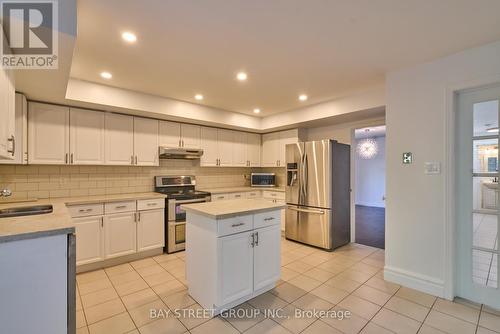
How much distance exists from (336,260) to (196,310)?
2102 mm

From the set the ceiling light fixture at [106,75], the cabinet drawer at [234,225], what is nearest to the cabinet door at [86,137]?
the ceiling light fixture at [106,75]

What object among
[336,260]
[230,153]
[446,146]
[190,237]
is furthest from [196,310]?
[230,153]

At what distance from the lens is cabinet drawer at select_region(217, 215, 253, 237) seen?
2.06 meters

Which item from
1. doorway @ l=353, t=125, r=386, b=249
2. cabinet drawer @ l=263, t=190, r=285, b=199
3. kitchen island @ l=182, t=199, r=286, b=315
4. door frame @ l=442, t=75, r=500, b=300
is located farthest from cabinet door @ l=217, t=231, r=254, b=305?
doorway @ l=353, t=125, r=386, b=249

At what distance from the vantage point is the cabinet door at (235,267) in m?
2.05

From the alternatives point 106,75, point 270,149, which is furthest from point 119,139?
point 270,149

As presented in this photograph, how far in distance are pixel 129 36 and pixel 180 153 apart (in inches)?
87.4

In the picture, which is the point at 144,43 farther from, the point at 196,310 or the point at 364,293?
the point at 364,293

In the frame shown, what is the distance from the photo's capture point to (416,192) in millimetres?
2570

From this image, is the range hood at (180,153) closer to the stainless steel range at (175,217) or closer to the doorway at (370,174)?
the stainless steel range at (175,217)

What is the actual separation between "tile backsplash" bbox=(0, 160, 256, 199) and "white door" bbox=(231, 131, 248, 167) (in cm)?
68

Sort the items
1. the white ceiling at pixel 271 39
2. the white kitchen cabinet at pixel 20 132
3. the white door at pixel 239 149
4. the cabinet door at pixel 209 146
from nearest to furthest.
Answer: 1. the white ceiling at pixel 271 39
2. the white kitchen cabinet at pixel 20 132
3. the cabinet door at pixel 209 146
4. the white door at pixel 239 149

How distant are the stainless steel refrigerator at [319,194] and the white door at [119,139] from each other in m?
2.65

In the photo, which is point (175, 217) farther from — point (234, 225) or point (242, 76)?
point (242, 76)
